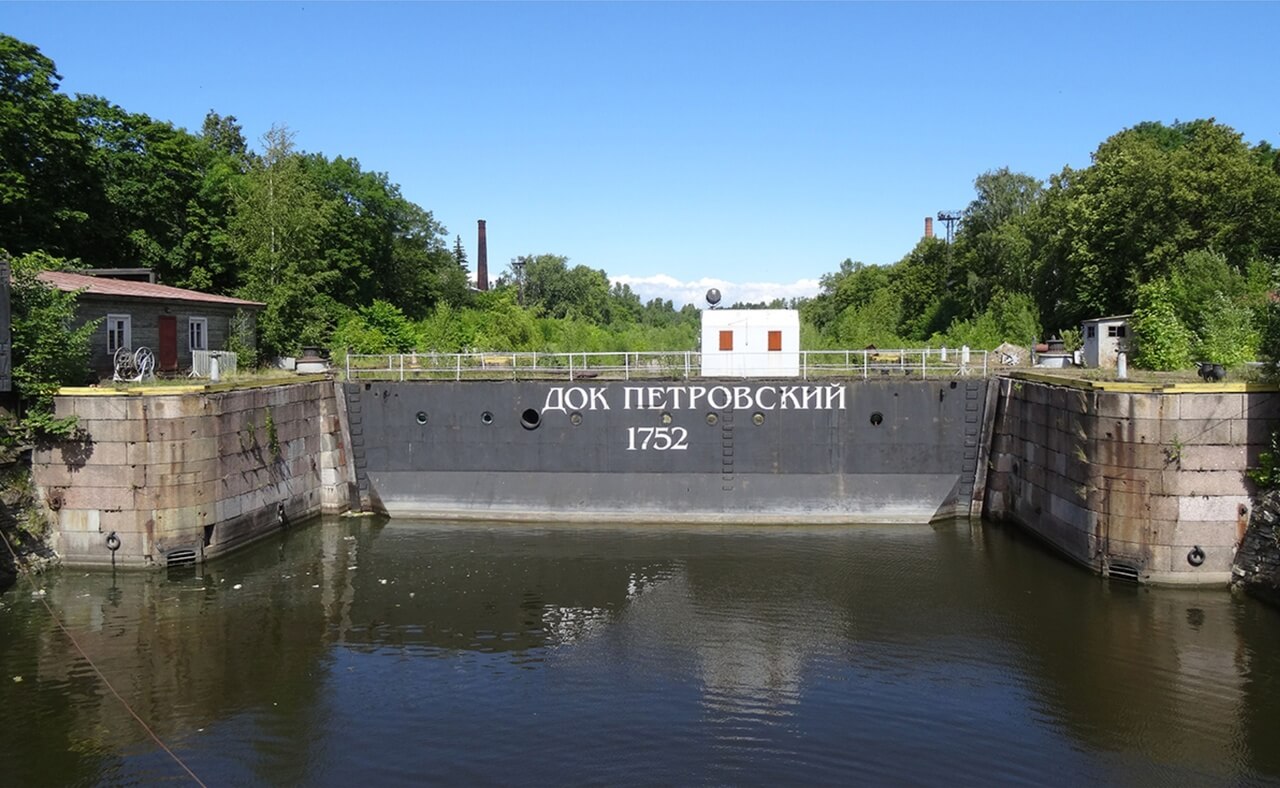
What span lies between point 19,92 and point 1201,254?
1858 inches

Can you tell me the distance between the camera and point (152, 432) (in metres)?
21.5

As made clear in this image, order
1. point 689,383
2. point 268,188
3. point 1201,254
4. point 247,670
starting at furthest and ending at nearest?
point 268,188, point 1201,254, point 689,383, point 247,670

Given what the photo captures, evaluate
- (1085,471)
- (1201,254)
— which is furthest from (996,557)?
(1201,254)

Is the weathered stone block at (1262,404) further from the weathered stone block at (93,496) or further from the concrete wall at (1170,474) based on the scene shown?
the weathered stone block at (93,496)

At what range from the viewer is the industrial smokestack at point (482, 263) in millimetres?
97762

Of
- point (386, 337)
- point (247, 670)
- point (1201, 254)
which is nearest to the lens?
point (247, 670)

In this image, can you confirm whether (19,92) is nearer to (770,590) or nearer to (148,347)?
(148,347)

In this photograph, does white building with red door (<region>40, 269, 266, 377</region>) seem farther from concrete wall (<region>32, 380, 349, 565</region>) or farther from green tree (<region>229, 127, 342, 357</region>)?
green tree (<region>229, 127, 342, 357</region>)

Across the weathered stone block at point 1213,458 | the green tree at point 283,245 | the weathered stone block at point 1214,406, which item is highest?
the green tree at point 283,245

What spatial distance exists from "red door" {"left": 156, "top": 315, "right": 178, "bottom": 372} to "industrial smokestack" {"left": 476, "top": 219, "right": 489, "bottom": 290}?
225 ft

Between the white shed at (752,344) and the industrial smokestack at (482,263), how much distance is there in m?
71.4

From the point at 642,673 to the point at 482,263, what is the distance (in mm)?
87134

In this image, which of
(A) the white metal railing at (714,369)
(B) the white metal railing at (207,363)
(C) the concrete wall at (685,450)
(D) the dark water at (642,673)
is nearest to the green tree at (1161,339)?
(A) the white metal railing at (714,369)

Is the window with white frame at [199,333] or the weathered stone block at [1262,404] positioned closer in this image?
the weathered stone block at [1262,404]
